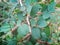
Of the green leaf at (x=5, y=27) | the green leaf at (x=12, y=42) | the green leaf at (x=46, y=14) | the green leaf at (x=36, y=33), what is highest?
the green leaf at (x=46, y=14)

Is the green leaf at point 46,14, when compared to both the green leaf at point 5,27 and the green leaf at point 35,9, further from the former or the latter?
the green leaf at point 5,27

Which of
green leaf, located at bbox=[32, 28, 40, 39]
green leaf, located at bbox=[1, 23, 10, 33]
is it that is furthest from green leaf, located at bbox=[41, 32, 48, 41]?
green leaf, located at bbox=[1, 23, 10, 33]

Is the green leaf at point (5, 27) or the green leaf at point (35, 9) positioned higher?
the green leaf at point (35, 9)

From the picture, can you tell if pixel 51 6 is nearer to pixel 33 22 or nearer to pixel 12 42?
pixel 33 22

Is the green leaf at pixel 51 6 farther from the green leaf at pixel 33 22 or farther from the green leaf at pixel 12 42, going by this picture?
the green leaf at pixel 12 42

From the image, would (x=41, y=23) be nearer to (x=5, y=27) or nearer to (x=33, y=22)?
(x=33, y=22)

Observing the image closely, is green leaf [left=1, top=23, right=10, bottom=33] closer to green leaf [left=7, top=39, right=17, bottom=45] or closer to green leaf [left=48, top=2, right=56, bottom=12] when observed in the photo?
green leaf [left=7, top=39, right=17, bottom=45]

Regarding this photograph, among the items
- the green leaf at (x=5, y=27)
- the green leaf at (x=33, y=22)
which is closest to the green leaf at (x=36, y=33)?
the green leaf at (x=33, y=22)

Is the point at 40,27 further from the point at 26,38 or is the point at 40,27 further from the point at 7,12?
the point at 7,12

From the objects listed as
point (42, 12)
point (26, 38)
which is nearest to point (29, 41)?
point (26, 38)

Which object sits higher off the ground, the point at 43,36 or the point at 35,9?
the point at 35,9

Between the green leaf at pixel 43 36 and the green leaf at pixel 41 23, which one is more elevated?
the green leaf at pixel 41 23

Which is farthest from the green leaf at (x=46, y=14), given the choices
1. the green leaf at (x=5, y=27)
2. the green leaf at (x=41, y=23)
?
the green leaf at (x=5, y=27)

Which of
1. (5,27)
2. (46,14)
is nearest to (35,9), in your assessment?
(46,14)
